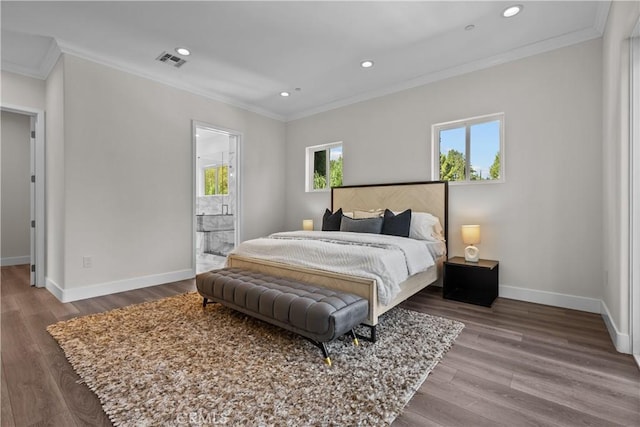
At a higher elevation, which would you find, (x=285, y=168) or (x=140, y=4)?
(x=140, y=4)

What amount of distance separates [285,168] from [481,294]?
4.08 meters

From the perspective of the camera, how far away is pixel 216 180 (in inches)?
285

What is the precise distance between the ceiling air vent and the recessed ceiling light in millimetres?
3568

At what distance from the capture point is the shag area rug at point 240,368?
1.47 m

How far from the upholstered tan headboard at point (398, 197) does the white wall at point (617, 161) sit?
1554mm

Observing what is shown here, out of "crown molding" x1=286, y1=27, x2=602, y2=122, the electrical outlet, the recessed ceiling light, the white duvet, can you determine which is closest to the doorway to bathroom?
the electrical outlet

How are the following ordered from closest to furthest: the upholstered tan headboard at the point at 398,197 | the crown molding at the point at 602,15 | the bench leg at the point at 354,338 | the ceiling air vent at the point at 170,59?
the bench leg at the point at 354,338 < the crown molding at the point at 602,15 < the ceiling air vent at the point at 170,59 < the upholstered tan headboard at the point at 398,197

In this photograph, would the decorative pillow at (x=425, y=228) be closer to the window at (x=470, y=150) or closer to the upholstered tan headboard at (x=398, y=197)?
the upholstered tan headboard at (x=398, y=197)

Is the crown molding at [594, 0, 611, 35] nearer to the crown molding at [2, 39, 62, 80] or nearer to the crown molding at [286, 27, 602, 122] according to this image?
the crown molding at [286, 27, 602, 122]

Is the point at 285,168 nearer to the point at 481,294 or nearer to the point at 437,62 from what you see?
the point at 437,62

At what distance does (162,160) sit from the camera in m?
4.03

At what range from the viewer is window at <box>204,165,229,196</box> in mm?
6957

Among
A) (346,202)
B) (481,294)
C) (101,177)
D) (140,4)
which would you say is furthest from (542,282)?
(101,177)

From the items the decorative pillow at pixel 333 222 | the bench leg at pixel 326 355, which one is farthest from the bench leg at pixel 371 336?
the decorative pillow at pixel 333 222
